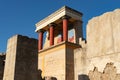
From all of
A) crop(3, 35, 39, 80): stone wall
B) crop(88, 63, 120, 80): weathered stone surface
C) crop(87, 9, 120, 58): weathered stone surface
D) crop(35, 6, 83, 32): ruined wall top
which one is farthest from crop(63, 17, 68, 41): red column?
crop(3, 35, 39, 80): stone wall

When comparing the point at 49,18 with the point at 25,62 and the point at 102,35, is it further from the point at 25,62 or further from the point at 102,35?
the point at 25,62

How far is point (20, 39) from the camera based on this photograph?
645 cm

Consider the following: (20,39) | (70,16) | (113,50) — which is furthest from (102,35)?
(70,16)

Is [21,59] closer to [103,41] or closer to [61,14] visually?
[103,41]

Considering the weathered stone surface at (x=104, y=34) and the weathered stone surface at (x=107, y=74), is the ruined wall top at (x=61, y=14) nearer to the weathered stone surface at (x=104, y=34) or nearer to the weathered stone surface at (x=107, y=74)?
the weathered stone surface at (x=104, y=34)

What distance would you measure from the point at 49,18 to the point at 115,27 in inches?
361

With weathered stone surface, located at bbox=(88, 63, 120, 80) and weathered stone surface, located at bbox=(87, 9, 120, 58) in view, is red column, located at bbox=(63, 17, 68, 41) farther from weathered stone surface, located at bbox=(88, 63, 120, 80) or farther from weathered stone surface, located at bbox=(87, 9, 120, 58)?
weathered stone surface, located at bbox=(88, 63, 120, 80)

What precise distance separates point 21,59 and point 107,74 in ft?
10.9

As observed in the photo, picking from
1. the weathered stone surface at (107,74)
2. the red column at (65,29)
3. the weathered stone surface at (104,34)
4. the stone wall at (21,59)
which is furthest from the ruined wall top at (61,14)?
the stone wall at (21,59)

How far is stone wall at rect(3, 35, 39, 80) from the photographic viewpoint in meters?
6.11

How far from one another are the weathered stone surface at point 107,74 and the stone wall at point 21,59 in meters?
2.62

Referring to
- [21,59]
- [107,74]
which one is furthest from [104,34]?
[21,59]

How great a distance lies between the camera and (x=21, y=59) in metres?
6.27

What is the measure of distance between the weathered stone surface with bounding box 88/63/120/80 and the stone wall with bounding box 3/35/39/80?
262cm
